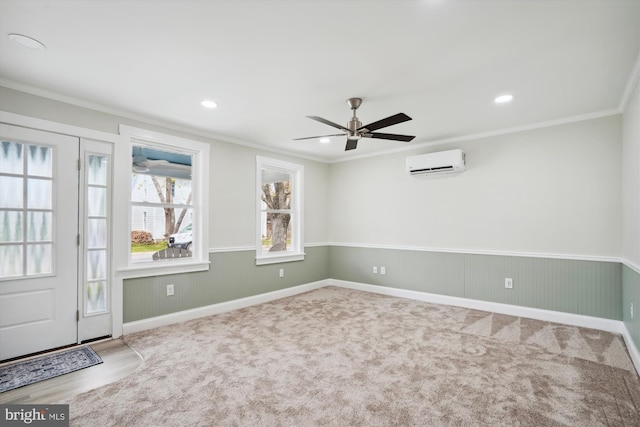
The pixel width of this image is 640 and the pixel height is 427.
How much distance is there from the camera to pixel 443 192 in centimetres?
469

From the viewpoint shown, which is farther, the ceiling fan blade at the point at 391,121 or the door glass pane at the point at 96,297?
the door glass pane at the point at 96,297

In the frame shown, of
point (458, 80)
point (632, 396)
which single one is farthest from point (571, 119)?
point (632, 396)

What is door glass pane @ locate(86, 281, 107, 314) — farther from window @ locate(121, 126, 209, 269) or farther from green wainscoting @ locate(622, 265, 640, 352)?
green wainscoting @ locate(622, 265, 640, 352)

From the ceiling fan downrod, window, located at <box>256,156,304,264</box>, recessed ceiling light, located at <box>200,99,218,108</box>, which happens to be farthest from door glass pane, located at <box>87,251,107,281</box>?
the ceiling fan downrod

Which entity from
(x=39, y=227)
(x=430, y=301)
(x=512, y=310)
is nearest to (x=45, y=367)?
(x=39, y=227)

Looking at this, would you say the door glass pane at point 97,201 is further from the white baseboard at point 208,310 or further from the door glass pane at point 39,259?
the white baseboard at point 208,310

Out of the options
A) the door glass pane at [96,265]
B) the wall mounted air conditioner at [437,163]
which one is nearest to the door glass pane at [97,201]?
the door glass pane at [96,265]

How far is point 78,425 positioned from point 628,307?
470 centimetres

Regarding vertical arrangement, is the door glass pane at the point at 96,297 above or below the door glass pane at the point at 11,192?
below

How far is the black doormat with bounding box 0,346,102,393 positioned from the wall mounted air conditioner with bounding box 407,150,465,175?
445 cm

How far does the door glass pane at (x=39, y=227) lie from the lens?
2.87 meters

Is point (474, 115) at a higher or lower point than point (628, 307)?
higher

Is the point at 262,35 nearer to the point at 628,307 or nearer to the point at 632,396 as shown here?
the point at 632,396

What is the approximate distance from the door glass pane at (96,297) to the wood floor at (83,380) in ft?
1.35
